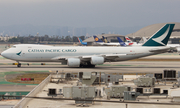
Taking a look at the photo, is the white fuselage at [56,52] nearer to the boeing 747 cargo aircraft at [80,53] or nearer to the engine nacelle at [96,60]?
the boeing 747 cargo aircraft at [80,53]

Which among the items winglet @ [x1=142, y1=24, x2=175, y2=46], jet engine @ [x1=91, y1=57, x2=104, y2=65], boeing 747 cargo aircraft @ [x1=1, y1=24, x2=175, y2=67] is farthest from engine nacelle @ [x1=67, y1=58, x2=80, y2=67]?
winglet @ [x1=142, y1=24, x2=175, y2=46]

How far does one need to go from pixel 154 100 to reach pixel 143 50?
41.5 m

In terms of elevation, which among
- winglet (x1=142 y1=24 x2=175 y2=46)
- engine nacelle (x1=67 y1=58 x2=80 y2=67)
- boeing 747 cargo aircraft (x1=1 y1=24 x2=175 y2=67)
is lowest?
engine nacelle (x1=67 y1=58 x2=80 y2=67)

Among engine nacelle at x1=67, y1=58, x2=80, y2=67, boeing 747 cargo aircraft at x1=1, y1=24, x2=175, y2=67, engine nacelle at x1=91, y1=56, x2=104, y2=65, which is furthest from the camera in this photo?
boeing 747 cargo aircraft at x1=1, y1=24, x2=175, y2=67

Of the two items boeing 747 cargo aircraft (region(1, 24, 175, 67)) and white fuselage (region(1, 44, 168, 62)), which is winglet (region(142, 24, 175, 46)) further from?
white fuselage (region(1, 44, 168, 62))

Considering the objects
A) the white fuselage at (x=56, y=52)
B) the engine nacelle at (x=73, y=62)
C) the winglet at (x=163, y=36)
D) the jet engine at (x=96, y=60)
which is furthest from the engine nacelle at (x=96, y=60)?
the winglet at (x=163, y=36)

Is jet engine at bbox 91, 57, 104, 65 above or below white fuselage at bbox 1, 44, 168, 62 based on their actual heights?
below

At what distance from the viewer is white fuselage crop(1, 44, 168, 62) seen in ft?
196

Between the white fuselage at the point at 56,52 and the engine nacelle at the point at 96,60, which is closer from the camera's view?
the engine nacelle at the point at 96,60

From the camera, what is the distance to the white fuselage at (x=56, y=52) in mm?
59625

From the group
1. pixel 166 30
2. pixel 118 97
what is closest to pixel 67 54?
pixel 166 30

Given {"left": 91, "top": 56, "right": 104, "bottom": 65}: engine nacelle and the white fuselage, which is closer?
{"left": 91, "top": 56, "right": 104, "bottom": 65}: engine nacelle

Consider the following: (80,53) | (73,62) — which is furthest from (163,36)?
(73,62)

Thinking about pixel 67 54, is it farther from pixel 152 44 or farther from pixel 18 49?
pixel 152 44
